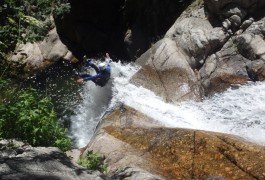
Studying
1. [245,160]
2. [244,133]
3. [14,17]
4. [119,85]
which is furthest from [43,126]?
[119,85]

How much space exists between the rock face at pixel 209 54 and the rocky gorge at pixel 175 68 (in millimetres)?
33

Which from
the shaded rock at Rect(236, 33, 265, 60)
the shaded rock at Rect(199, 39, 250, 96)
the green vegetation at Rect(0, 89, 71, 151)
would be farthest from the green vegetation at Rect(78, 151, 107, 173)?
the shaded rock at Rect(236, 33, 265, 60)

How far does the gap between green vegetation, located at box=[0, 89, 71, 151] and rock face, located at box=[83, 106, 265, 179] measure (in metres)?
1.23

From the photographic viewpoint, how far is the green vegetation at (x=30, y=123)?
4715 millimetres

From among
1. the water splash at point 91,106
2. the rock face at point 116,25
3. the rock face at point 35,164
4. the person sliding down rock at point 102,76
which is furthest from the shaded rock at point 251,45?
the rock face at point 35,164

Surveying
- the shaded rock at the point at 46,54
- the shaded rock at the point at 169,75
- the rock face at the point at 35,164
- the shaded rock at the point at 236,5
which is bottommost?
the shaded rock at the point at 169,75

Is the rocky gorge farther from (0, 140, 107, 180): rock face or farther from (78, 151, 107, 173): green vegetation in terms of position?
(78, 151, 107, 173): green vegetation

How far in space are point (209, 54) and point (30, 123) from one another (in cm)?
830

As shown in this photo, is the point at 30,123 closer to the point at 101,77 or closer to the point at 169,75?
the point at 169,75

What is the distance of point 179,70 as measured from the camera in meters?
11.9

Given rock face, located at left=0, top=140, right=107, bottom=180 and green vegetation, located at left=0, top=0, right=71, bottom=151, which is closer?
rock face, located at left=0, top=140, right=107, bottom=180

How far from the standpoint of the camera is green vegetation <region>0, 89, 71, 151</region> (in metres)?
4.71

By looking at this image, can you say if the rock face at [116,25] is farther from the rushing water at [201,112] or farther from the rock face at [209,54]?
the rushing water at [201,112]

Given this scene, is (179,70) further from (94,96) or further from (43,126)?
(43,126)
